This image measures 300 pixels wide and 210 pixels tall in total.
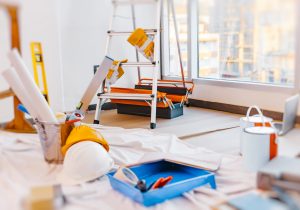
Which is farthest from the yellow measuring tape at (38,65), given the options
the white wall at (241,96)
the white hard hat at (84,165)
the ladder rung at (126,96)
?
the white wall at (241,96)

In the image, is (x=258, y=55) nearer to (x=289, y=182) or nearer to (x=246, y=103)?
(x=246, y=103)

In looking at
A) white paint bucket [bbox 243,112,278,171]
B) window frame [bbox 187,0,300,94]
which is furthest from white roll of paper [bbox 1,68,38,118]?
window frame [bbox 187,0,300,94]

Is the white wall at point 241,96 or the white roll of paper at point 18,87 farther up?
the white roll of paper at point 18,87

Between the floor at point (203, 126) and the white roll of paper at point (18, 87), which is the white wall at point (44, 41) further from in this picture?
the floor at point (203, 126)

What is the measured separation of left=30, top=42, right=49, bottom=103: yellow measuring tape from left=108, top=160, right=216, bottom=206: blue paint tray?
0.81 meters

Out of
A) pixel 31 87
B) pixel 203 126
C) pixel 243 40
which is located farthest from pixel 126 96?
pixel 31 87

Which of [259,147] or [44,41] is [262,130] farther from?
[44,41]

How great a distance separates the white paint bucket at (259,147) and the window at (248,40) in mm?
1080

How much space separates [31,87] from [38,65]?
0.70 metres

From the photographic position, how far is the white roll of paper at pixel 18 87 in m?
1.49

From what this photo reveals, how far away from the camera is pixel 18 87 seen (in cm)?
155

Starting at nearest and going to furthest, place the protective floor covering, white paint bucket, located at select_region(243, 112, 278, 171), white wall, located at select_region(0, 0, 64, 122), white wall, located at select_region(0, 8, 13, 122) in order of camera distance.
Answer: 1. white wall, located at select_region(0, 8, 13, 122)
2. white paint bucket, located at select_region(243, 112, 278, 171)
3. white wall, located at select_region(0, 0, 64, 122)
4. the protective floor covering

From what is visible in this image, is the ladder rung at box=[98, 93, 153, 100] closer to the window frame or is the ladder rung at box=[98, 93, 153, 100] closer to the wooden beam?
the window frame

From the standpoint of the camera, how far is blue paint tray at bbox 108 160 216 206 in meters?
1.32
